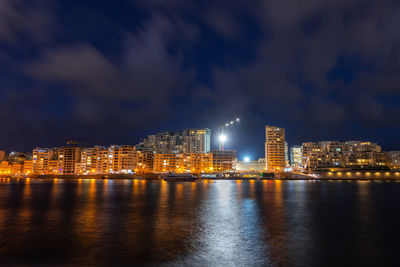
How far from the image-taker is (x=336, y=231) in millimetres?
19734

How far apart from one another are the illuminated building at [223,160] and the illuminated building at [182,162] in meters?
3.59

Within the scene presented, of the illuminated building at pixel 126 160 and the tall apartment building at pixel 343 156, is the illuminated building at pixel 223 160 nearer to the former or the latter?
the tall apartment building at pixel 343 156

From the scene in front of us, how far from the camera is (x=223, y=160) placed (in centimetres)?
19588

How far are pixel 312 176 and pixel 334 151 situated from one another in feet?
183

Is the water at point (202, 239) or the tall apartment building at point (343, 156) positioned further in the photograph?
the tall apartment building at point (343, 156)

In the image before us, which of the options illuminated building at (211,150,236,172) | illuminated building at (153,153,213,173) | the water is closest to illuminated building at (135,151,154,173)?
illuminated building at (153,153,213,173)

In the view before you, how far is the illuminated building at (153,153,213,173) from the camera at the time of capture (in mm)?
190375

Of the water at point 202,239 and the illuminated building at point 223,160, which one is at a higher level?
the illuminated building at point 223,160

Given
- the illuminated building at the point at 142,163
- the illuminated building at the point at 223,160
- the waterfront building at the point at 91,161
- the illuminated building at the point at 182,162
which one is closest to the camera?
the illuminated building at the point at 142,163

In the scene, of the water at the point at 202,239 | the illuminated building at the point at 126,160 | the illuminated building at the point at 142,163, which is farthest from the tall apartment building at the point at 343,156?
the water at the point at 202,239

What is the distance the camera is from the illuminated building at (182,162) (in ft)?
625

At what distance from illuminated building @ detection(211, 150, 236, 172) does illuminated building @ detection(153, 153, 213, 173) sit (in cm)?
359

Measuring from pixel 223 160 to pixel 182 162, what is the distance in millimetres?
29443

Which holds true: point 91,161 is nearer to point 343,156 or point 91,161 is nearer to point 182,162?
point 182,162
